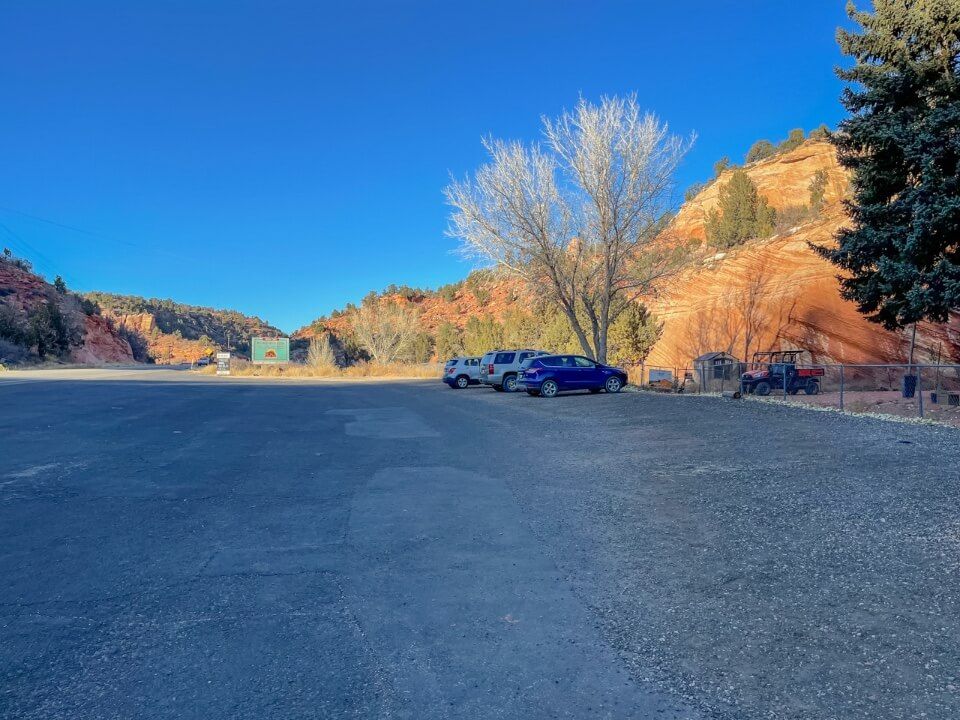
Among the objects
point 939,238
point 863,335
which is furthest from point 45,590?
point 863,335

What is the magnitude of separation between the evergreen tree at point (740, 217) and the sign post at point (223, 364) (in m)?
42.5

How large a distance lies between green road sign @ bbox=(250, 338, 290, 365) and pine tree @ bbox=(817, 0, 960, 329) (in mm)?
48672

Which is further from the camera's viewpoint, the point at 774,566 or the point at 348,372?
the point at 348,372

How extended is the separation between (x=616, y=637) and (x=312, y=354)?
5561 cm

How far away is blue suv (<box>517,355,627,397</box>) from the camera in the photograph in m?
23.0

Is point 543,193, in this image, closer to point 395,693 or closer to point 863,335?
point 863,335

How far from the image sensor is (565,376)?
910 inches

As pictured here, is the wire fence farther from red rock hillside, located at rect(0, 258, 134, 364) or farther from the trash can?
red rock hillside, located at rect(0, 258, 134, 364)

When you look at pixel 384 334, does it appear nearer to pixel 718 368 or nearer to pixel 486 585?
pixel 718 368

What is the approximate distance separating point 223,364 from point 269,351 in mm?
4324

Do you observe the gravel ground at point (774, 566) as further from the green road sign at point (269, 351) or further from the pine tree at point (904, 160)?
the green road sign at point (269, 351)

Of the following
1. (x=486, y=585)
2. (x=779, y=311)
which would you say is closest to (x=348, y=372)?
(x=779, y=311)

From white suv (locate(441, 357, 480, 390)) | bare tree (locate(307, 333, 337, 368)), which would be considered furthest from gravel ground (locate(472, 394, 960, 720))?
bare tree (locate(307, 333, 337, 368))

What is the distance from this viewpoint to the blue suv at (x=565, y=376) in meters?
23.0
